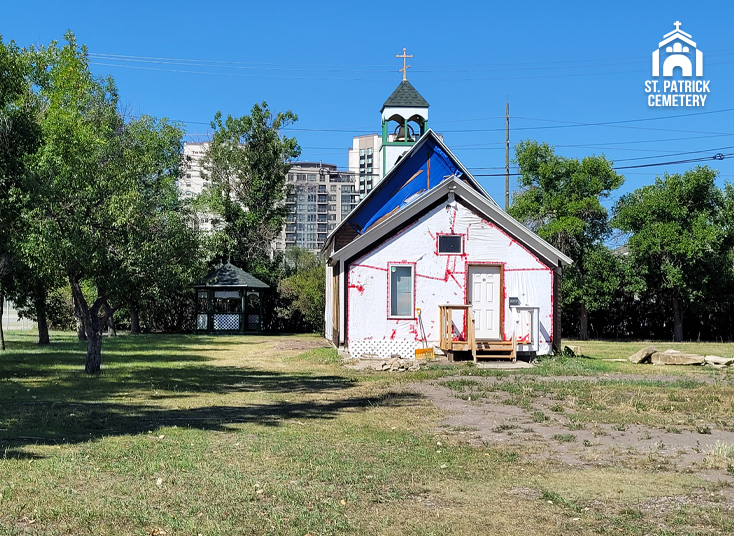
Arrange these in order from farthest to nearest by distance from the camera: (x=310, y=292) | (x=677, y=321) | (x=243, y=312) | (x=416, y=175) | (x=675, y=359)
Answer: (x=243, y=312)
(x=677, y=321)
(x=310, y=292)
(x=416, y=175)
(x=675, y=359)

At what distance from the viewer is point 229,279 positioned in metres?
43.4

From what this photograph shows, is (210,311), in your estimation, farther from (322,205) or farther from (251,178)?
(322,205)

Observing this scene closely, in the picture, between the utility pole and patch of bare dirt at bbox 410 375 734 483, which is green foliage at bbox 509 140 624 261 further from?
patch of bare dirt at bbox 410 375 734 483

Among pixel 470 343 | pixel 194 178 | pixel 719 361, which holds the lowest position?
pixel 719 361

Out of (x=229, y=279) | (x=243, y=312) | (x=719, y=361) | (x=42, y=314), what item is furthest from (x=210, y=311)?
(x=719, y=361)

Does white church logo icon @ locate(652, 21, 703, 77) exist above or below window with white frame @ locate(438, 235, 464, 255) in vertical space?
above

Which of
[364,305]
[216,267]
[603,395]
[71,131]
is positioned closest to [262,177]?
[216,267]

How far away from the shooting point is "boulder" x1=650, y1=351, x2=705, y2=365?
A: 2225cm

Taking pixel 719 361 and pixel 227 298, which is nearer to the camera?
pixel 719 361

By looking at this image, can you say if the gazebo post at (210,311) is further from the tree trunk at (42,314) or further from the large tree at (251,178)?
the tree trunk at (42,314)

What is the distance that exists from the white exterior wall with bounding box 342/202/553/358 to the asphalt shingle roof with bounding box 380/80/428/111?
9.02 meters

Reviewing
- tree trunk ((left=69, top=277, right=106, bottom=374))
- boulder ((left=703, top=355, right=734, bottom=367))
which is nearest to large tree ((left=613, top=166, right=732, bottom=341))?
boulder ((left=703, top=355, right=734, bottom=367))

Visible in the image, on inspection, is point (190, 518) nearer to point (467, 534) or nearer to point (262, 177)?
point (467, 534)

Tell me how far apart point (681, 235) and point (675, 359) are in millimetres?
15680
